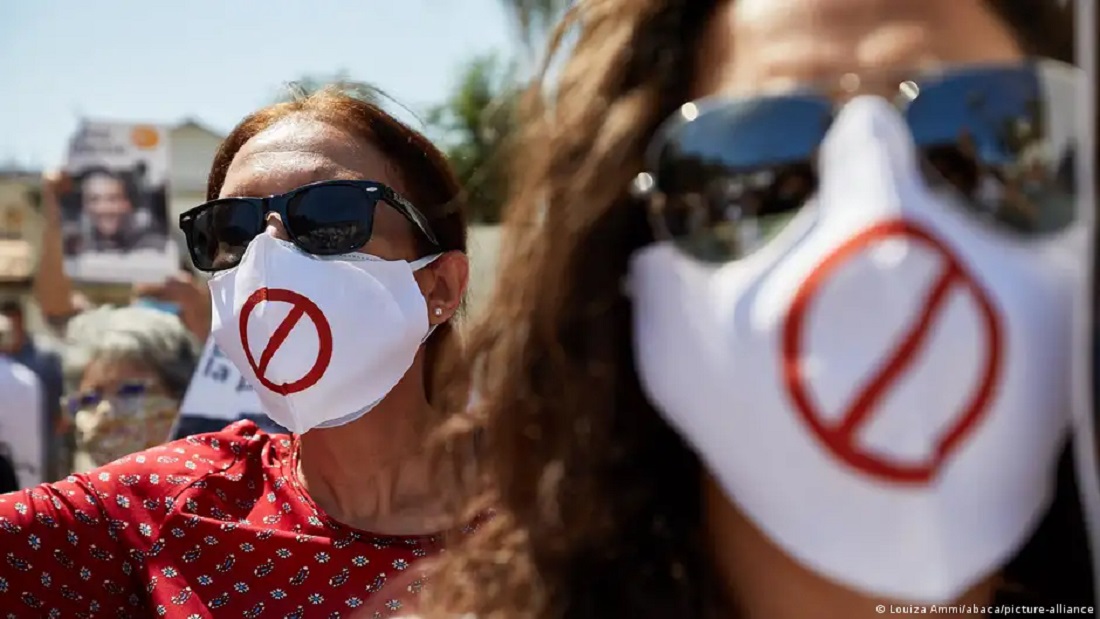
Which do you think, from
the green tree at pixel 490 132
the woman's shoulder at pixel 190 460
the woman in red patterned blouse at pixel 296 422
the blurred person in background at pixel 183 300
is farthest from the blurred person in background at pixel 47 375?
the green tree at pixel 490 132

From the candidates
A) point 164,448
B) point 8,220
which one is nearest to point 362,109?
point 164,448

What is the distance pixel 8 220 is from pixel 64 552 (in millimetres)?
6815

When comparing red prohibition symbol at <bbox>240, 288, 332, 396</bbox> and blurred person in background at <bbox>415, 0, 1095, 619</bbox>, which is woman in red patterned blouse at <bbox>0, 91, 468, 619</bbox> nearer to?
red prohibition symbol at <bbox>240, 288, 332, 396</bbox>

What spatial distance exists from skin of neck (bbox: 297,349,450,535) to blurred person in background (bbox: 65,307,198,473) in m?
1.85

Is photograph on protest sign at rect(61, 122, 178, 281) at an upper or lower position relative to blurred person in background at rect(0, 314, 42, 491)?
upper

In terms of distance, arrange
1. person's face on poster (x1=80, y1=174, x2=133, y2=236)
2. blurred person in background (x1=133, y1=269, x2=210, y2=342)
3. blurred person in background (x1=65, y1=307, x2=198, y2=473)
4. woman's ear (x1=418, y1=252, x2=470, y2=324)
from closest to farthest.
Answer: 1. woman's ear (x1=418, y1=252, x2=470, y2=324)
2. blurred person in background (x1=65, y1=307, x2=198, y2=473)
3. blurred person in background (x1=133, y1=269, x2=210, y2=342)
4. person's face on poster (x1=80, y1=174, x2=133, y2=236)

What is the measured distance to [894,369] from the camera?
824mm

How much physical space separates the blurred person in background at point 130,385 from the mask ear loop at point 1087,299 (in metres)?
3.32

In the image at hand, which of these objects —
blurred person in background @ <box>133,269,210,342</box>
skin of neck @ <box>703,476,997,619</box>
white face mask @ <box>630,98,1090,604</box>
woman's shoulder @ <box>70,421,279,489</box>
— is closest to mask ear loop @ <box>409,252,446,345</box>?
woman's shoulder @ <box>70,421,279,489</box>

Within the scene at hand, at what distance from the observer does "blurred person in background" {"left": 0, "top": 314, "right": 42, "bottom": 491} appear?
11.6 feet

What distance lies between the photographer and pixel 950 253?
83 cm

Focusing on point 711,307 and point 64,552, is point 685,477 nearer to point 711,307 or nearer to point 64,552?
point 711,307

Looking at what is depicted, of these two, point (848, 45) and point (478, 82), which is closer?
point (848, 45)

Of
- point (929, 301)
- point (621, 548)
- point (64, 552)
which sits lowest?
point (64, 552)
